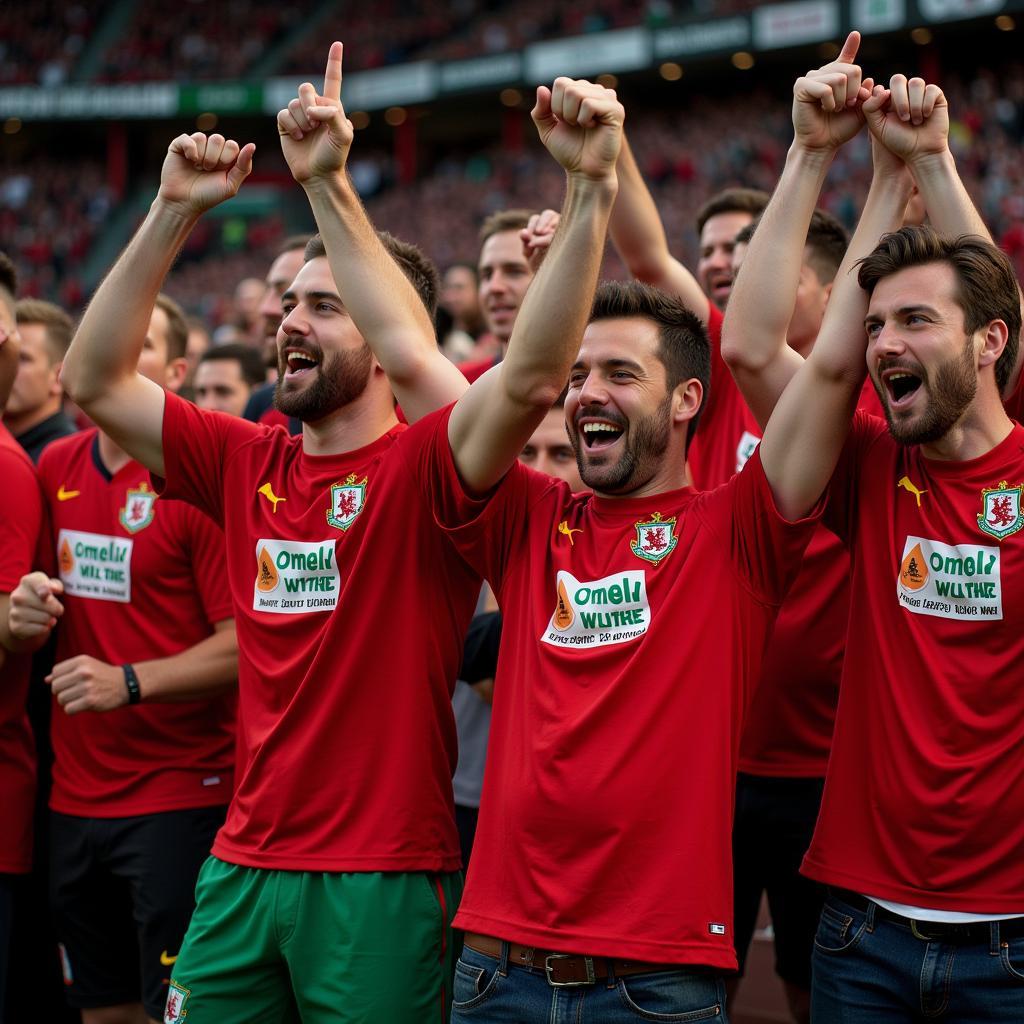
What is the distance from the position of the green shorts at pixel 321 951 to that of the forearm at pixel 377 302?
1.05 metres

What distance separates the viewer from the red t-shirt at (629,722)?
100.0 inches

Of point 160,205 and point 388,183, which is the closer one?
point 160,205

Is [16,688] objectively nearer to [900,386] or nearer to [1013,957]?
[900,386]

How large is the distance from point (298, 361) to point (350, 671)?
78cm

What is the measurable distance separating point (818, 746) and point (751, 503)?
105 centimetres

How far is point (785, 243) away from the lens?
277 centimetres

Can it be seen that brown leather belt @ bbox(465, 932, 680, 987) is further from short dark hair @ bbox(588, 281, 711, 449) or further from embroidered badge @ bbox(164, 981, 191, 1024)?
short dark hair @ bbox(588, 281, 711, 449)

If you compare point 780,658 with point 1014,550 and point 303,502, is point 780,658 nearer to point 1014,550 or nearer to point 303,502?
point 1014,550

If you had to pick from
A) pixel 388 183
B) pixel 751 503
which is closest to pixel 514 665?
pixel 751 503

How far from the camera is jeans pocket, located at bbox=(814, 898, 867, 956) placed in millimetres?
2648

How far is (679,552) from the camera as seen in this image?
108 inches

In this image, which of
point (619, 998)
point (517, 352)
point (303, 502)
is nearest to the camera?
point (619, 998)

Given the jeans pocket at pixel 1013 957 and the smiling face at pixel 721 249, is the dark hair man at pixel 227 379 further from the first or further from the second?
the jeans pocket at pixel 1013 957

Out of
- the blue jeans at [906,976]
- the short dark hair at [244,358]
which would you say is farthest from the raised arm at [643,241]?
the short dark hair at [244,358]
